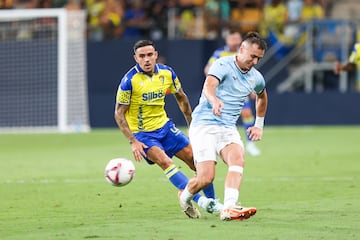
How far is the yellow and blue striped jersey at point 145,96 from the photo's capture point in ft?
36.8

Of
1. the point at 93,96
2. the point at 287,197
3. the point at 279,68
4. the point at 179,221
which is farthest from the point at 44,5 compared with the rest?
the point at 179,221

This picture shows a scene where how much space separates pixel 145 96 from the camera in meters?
11.3

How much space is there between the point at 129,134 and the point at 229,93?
4.13ft

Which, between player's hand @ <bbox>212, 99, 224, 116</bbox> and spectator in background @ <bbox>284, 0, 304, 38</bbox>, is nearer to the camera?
player's hand @ <bbox>212, 99, 224, 116</bbox>

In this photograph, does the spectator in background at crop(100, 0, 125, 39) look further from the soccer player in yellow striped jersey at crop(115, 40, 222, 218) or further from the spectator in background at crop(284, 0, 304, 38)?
the soccer player in yellow striped jersey at crop(115, 40, 222, 218)

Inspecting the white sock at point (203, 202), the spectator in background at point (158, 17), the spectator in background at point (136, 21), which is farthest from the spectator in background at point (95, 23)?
the white sock at point (203, 202)

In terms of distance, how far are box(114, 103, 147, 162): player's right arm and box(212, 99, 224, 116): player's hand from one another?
4.64ft

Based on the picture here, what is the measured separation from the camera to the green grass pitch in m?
9.34

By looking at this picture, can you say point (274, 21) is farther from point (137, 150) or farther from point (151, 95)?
point (137, 150)

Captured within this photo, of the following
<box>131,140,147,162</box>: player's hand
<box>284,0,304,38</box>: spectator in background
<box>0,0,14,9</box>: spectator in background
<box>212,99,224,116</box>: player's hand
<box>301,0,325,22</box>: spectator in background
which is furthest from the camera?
<box>301,0,325,22</box>: spectator in background

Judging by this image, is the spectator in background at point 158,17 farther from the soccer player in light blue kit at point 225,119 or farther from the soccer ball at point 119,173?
the soccer player in light blue kit at point 225,119

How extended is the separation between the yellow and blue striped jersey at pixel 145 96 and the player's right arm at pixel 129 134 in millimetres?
84

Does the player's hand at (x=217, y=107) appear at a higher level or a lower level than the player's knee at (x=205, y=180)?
higher

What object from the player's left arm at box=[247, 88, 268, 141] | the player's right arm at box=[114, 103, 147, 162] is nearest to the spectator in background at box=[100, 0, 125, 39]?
the player's right arm at box=[114, 103, 147, 162]
